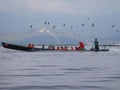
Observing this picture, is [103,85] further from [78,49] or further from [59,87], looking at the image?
[78,49]

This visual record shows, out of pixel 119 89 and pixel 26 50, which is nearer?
pixel 119 89

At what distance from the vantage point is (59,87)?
12.2m

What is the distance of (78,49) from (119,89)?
49.7m

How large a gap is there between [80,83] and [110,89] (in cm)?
199

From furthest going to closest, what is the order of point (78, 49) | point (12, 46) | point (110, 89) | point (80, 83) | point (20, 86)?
1. point (78, 49)
2. point (12, 46)
3. point (80, 83)
4. point (20, 86)
5. point (110, 89)

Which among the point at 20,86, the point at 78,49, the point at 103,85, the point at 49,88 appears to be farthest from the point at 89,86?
the point at 78,49

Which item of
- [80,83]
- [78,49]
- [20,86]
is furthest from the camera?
[78,49]

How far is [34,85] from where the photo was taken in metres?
12.7

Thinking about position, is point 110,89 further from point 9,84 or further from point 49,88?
point 9,84

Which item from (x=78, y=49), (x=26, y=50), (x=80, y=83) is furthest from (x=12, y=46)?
(x=80, y=83)

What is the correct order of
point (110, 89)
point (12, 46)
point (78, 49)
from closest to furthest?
point (110, 89) → point (12, 46) → point (78, 49)

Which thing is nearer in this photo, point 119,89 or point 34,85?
point 119,89

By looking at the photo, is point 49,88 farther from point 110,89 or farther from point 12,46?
point 12,46

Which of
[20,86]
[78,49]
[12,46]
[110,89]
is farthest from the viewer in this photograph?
[78,49]
